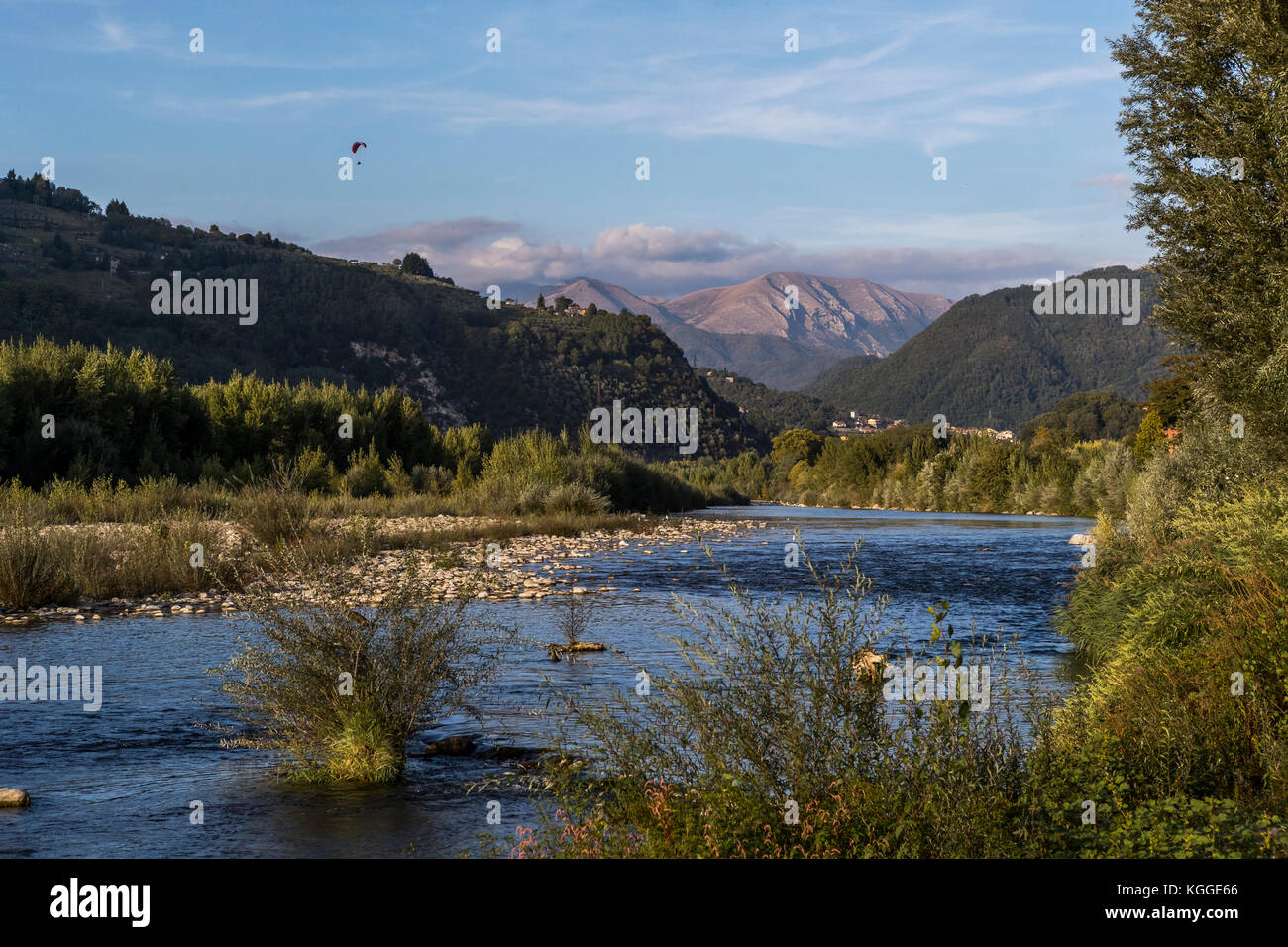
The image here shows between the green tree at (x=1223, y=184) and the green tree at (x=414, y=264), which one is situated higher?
the green tree at (x=414, y=264)

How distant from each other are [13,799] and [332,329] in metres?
91.7

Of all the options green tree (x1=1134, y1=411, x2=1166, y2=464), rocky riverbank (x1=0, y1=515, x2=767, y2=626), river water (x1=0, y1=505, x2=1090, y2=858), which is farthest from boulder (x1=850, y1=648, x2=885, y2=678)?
green tree (x1=1134, y1=411, x2=1166, y2=464)

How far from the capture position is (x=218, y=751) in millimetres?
8258

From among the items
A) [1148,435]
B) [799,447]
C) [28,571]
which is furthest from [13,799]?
[799,447]

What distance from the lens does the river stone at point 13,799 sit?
6707mm

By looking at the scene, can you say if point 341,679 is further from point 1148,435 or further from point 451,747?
point 1148,435

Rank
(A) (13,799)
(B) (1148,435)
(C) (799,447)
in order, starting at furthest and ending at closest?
(C) (799,447), (B) (1148,435), (A) (13,799)

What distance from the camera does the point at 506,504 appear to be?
35.8 m

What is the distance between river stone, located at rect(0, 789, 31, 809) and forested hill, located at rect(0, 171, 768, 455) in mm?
71357

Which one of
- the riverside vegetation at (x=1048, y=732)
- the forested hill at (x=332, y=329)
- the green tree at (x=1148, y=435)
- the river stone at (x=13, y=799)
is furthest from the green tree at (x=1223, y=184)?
the forested hill at (x=332, y=329)

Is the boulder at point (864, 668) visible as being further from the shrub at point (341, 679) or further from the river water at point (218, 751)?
the shrub at point (341, 679)

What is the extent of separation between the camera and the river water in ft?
20.5

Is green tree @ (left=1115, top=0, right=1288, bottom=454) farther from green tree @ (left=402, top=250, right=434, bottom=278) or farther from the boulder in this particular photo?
green tree @ (left=402, top=250, right=434, bottom=278)

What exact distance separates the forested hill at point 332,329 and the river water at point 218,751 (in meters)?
64.5
